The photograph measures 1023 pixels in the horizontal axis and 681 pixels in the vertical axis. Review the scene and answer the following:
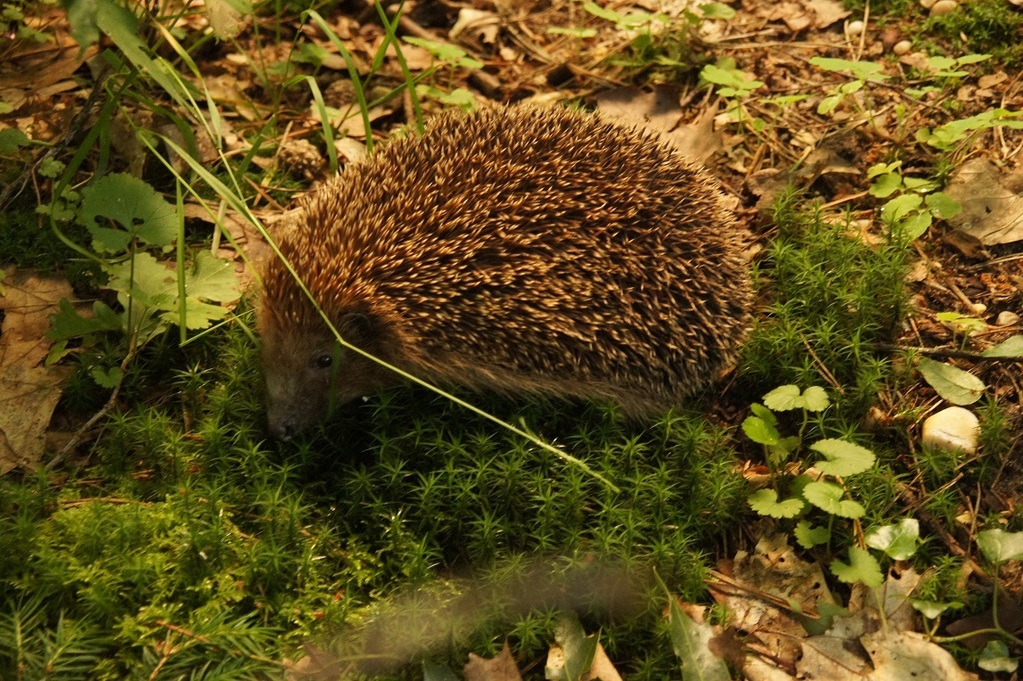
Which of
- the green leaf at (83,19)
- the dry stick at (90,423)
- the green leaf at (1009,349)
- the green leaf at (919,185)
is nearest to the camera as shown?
the green leaf at (83,19)

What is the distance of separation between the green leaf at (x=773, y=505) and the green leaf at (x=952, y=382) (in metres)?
1.05

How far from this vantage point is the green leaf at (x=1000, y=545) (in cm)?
406

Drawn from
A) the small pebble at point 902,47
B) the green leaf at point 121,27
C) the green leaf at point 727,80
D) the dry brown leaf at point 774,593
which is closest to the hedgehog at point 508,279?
the dry brown leaf at point 774,593

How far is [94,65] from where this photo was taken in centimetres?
580

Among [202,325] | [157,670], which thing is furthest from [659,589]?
[202,325]

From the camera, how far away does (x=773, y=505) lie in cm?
420

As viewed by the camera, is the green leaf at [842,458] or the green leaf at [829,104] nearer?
the green leaf at [842,458]

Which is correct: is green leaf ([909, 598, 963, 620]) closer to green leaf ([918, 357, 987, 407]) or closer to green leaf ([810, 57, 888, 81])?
green leaf ([918, 357, 987, 407])

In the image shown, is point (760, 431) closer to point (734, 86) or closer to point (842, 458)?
point (842, 458)

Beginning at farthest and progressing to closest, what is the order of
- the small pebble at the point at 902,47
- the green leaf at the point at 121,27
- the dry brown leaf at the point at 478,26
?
the dry brown leaf at the point at 478,26 < the small pebble at the point at 902,47 < the green leaf at the point at 121,27

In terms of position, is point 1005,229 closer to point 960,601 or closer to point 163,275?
point 960,601

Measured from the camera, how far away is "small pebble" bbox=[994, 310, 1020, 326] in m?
4.94

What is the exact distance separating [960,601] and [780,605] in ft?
2.52

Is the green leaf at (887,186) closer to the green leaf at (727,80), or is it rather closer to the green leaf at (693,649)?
the green leaf at (727,80)
